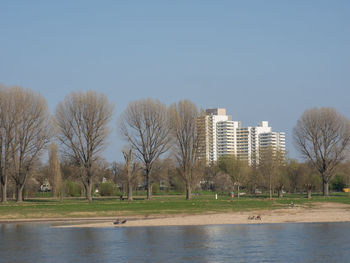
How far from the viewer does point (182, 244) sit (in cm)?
3803

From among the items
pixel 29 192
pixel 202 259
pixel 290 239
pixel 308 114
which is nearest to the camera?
pixel 202 259

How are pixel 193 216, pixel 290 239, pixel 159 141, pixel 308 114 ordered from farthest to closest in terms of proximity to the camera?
1. pixel 308 114
2. pixel 159 141
3. pixel 193 216
4. pixel 290 239

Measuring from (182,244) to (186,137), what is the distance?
51.9 metres

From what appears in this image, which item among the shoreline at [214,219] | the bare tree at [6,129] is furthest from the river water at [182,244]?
the bare tree at [6,129]

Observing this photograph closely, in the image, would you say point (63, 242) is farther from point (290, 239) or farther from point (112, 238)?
point (290, 239)

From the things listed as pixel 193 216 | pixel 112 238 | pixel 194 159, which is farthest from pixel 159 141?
pixel 112 238

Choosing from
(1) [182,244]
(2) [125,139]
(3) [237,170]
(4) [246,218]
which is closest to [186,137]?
(2) [125,139]

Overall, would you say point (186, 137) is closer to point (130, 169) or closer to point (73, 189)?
point (130, 169)

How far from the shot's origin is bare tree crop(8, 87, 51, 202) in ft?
265

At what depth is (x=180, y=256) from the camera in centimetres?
3294

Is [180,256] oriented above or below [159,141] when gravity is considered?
below

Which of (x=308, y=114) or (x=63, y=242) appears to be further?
(x=308, y=114)

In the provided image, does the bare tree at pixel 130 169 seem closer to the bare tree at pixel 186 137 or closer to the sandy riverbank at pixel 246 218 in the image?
the bare tree at pixel 186 137

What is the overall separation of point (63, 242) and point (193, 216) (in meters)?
23.3
